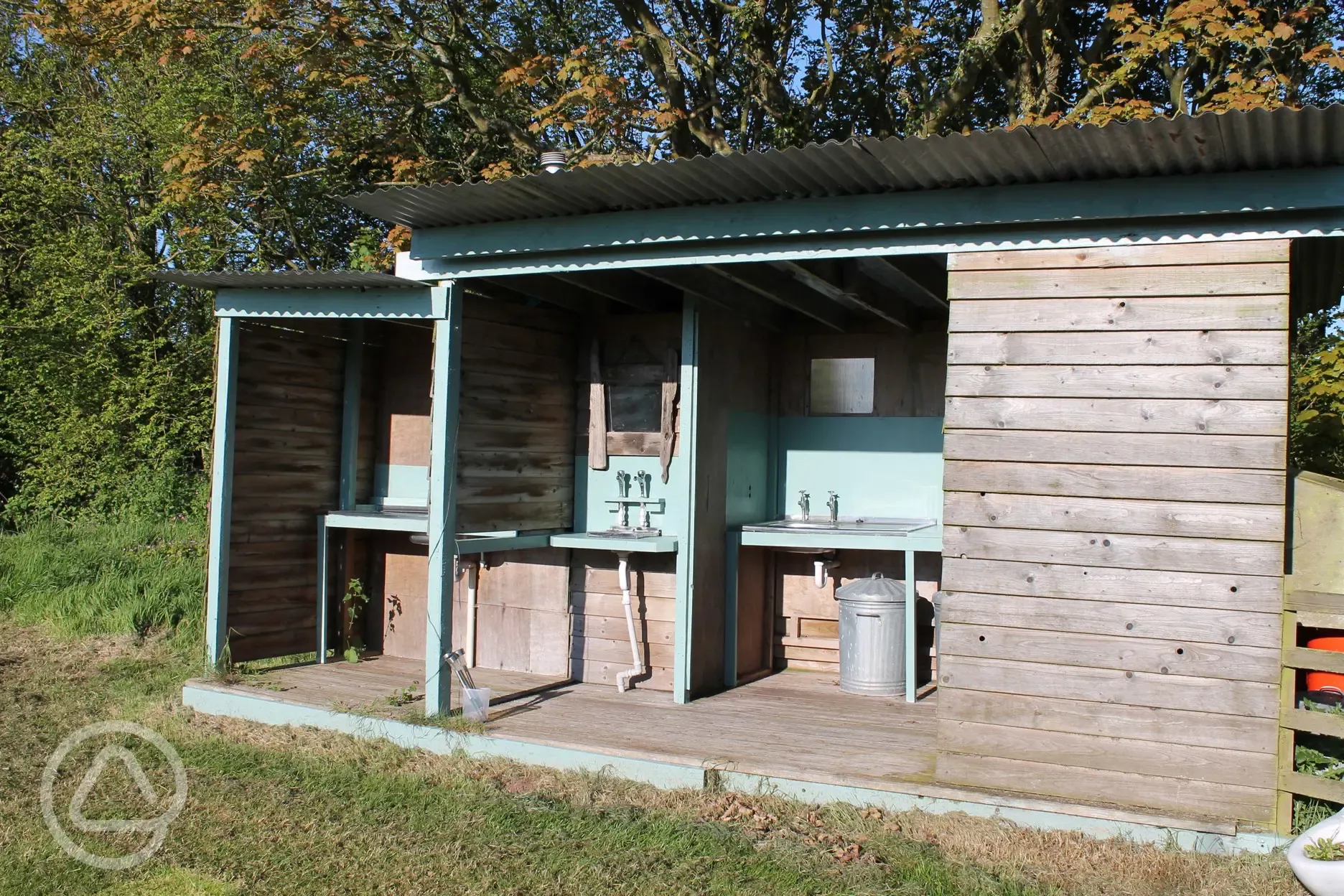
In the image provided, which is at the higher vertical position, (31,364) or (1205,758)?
(31,364)

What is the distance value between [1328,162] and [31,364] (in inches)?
521

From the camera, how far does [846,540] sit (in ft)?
20.0

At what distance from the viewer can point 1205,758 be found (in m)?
3.98

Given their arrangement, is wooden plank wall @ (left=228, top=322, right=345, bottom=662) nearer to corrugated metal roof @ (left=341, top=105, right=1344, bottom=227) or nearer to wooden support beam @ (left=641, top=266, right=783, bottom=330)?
corrugated metal roof @ (left=341, top=105, right=1344, bottom=227)

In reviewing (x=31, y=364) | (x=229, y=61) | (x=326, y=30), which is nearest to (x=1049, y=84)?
(x=326, y=30)

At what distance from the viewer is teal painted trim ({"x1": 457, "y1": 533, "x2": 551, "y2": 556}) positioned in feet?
19.1

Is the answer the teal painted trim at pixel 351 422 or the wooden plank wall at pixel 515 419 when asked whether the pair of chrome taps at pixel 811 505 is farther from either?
the teal painted trim at pixel 351 422

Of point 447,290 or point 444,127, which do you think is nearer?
point 447,290

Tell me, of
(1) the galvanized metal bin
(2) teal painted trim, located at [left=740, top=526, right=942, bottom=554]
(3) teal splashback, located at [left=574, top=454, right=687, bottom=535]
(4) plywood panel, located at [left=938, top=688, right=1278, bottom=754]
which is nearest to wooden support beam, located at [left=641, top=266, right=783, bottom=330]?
(3) teal splashback, located at [left=574, top=454, right=687, bottom=535]

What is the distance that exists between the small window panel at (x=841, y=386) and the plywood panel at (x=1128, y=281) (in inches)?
98.4

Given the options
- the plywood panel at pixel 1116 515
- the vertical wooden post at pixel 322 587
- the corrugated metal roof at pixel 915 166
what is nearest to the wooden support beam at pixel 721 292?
the corrugated metal roof at pixel 915 166

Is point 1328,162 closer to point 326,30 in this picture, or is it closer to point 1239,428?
point 1239,428

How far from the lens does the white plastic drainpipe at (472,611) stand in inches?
274

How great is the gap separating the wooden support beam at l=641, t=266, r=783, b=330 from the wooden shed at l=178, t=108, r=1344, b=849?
4cm
